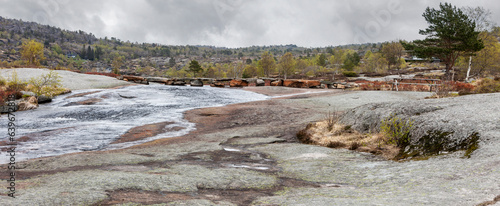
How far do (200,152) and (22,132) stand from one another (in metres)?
13.0

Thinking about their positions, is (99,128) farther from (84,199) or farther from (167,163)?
(84,199)

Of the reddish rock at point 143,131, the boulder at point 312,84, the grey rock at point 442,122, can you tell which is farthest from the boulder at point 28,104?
the boulder at point 312,84

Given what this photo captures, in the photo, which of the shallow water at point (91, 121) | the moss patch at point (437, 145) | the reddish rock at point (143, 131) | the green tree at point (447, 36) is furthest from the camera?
the green tree at point (447, 36)

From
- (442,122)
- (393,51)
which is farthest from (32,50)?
(393,51)

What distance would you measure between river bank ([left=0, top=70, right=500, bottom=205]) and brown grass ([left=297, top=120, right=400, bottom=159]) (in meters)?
0.75

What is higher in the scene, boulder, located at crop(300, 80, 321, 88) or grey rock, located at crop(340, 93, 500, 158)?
boulder, located at crop(300, 80, 321, 88)

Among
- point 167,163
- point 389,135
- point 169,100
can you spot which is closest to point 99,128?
point 167,163

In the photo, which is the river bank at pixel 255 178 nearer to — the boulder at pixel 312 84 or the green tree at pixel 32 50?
the boulder at pixel 312 84

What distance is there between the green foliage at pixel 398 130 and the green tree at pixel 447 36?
4201 cm

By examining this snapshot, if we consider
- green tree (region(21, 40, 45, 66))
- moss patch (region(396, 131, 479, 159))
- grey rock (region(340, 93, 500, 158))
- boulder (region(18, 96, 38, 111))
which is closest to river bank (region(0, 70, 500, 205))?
moss patch (region(396, 131, 479, 159))

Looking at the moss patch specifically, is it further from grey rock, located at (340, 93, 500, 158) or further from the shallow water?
the shallow water

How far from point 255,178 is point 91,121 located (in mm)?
18996

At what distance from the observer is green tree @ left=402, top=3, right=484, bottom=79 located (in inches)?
1816

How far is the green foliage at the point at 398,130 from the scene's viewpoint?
1149 cm
